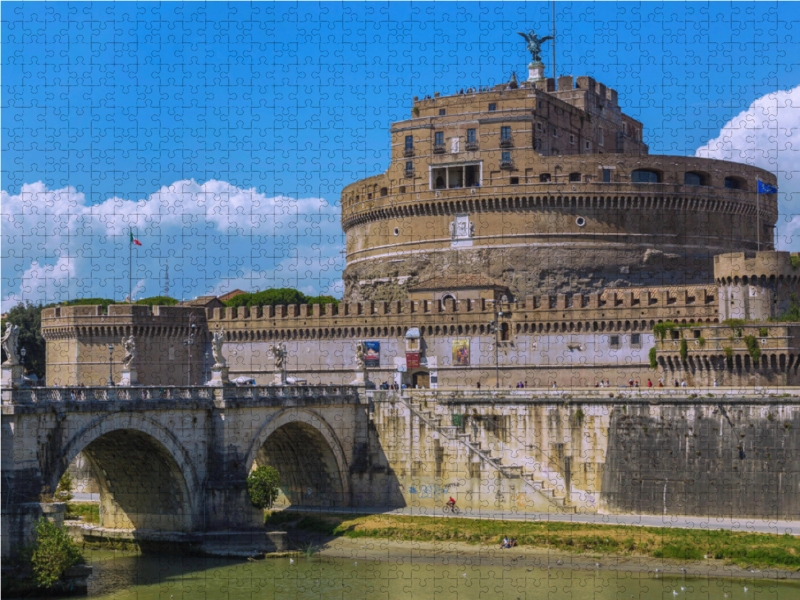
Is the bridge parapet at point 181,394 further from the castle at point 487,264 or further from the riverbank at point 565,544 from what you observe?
the castle at point 487,264

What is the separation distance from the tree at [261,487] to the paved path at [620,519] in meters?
4.10

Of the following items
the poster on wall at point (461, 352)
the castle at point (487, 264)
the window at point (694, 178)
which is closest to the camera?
the castle at point (487, 264)

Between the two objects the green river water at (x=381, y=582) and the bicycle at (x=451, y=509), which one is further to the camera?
the bicycle at (x=451, y=509)

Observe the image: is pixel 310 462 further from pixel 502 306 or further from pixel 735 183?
pixel 735 183

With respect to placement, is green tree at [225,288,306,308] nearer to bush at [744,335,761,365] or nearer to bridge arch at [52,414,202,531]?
bridge arch at [52,414,202,531]

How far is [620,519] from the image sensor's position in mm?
46156

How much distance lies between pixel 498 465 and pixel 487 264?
25767 millimetres


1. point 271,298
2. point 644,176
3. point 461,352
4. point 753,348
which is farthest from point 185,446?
point 271,298

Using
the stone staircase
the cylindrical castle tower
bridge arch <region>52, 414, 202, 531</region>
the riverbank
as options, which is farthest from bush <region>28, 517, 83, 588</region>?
the cylindrical castle tower

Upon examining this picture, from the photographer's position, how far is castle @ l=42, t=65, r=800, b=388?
65.3 metres

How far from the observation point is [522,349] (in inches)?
2549

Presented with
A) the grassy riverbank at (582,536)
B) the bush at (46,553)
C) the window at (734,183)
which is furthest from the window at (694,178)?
the bush at (46,553)

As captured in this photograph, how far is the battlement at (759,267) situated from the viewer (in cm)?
5691

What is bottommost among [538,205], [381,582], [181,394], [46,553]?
[381,582]
